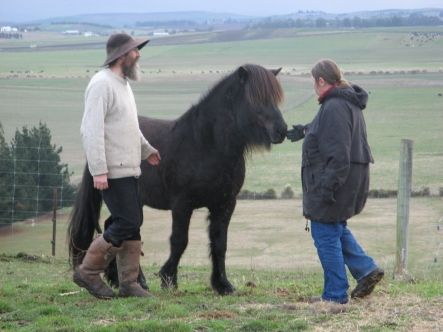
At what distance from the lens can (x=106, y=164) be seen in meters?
6.55

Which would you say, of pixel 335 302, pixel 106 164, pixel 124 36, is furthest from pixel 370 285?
pixel 124 36

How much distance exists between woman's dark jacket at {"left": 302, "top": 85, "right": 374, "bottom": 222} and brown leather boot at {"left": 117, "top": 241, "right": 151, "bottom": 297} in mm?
1546

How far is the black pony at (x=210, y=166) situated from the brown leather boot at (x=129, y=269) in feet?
2.28

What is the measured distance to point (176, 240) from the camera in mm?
7734

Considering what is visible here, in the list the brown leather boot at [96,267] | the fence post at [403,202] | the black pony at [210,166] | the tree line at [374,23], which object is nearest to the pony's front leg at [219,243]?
the black pony at [210,166]

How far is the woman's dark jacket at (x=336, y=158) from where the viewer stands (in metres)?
6.38

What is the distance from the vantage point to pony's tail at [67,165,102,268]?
7578 mm

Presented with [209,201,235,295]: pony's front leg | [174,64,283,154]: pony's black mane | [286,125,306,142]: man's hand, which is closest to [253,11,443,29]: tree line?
[174,64,283,154]: pony's black mane

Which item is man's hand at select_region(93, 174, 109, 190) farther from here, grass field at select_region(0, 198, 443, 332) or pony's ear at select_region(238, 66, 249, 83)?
pony's ear at select_region(238, 66, 249, 83)

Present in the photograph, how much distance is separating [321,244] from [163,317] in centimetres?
149

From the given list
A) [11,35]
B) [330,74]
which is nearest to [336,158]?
[330,74]

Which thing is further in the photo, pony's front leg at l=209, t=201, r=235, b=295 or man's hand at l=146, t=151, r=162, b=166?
pony's front leg at l=209, t=201, r=235, b=295

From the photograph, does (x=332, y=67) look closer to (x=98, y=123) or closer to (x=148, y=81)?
(x=98, y=123)

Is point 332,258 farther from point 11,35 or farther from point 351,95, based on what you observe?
point 11,35
